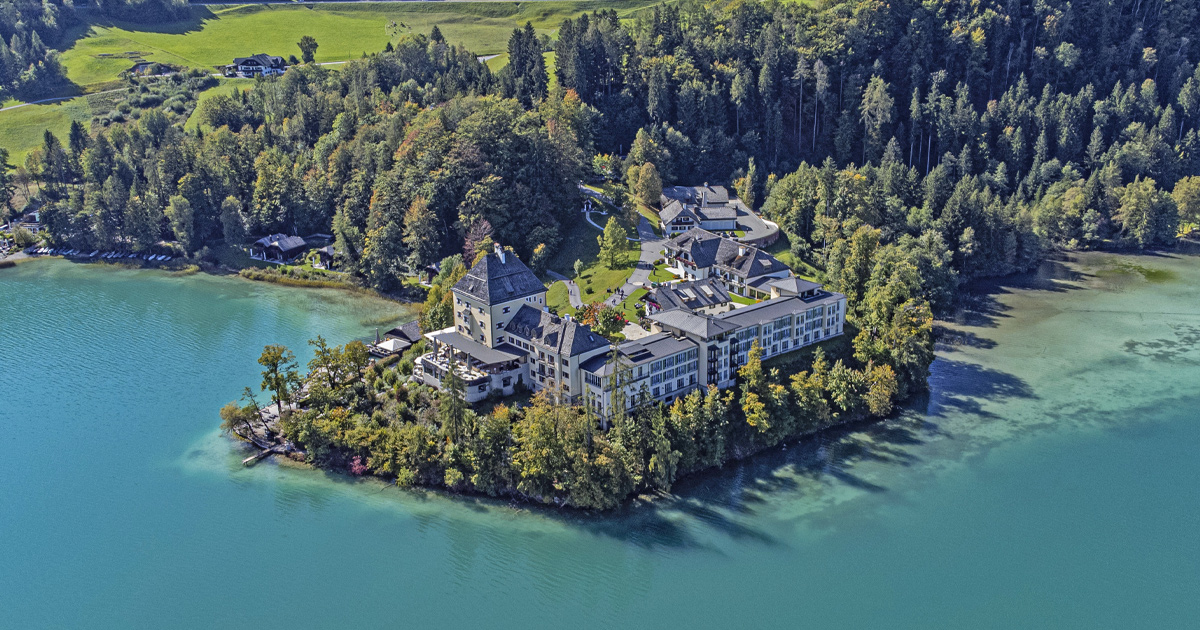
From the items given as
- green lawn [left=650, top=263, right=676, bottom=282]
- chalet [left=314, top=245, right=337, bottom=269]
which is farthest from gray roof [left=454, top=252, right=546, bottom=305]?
chalet [left=314, top=245, right=337, bottom=269]

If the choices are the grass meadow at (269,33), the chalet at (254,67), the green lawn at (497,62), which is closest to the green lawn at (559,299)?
the green lawn at (497,62)

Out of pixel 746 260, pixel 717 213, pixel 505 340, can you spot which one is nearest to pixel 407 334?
pixel 505 340

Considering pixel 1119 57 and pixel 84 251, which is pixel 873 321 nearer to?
pixel 1119 57

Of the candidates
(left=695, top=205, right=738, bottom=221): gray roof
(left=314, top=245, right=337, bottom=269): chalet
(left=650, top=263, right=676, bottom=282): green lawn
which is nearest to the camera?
(left=650, top=263, right=676, bottom=282): green lawn

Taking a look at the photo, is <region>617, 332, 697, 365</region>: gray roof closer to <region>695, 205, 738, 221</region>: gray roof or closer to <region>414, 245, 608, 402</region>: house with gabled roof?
<region>414, 245, 608, 402</region>: house with gabled roof

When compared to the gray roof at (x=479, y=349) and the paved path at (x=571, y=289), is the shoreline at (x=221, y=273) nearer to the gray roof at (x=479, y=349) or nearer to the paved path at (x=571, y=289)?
the paved path at (x=571, y=289)

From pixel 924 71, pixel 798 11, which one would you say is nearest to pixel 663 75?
pixel 798 11
